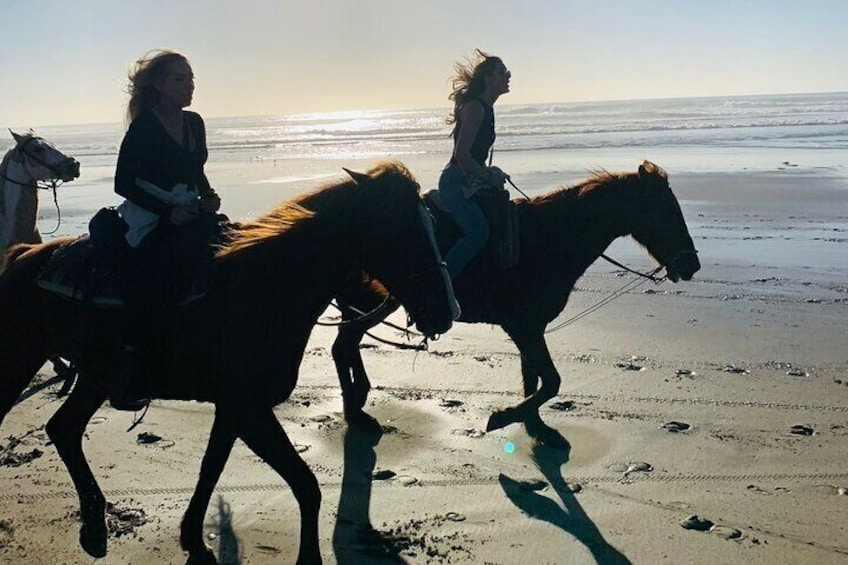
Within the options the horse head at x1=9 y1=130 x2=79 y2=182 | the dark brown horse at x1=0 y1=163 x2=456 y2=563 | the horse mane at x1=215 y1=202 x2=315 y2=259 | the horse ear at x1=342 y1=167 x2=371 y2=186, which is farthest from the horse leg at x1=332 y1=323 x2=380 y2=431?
the horse head at x1=9 y1=130 x2=79 y2=182

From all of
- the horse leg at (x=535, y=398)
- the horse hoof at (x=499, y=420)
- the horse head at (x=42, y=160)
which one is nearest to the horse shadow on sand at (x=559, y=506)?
the horse leg at (x=535, y=398)

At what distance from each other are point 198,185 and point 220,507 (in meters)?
2.06

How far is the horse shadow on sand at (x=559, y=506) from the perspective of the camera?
15.8 ft

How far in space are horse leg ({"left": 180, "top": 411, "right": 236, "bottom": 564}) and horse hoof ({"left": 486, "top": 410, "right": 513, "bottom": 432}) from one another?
2385 millimetres

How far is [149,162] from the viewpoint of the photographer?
15.0ft

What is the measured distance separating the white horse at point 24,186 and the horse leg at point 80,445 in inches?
114

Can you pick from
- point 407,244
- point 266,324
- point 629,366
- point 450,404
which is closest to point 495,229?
point 450,404

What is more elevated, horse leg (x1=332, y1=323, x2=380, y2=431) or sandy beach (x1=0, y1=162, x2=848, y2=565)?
horse leg (x1=332, y1=323, x2=380, y2=431)

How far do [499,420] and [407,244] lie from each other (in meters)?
2.47

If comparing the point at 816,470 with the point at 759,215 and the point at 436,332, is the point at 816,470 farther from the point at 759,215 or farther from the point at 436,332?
the point at 759,215

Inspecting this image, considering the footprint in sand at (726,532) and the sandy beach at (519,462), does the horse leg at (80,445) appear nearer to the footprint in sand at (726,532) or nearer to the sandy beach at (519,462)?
the sandy beach at (519,462)

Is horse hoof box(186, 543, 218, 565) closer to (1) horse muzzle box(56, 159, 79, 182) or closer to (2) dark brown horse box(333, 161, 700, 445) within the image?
(2) dark brown horse box(333, 161, 700, 445)

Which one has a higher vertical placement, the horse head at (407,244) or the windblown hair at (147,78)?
the windblown hair at (147,78)

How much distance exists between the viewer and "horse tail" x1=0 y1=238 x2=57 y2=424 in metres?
4.86
